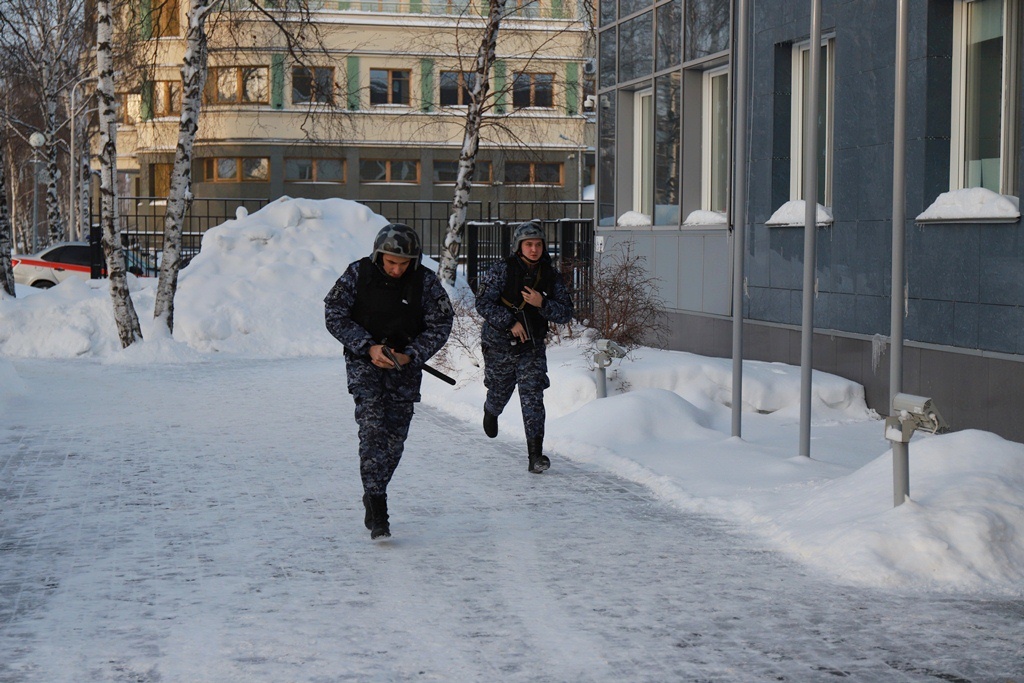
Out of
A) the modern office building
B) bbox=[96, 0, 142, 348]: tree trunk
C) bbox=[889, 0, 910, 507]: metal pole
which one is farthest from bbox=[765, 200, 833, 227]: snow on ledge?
bbox=[96, 0, 142, 348]: tree trunk

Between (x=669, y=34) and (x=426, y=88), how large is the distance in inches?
1459

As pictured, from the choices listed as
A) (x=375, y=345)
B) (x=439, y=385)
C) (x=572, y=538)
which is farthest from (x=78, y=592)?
(x=439, y=385)

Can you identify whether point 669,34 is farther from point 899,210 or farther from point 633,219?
point 899,210

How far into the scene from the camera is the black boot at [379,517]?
761 centimetres

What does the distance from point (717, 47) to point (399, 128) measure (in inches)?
1521

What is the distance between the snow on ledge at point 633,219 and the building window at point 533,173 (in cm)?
3143

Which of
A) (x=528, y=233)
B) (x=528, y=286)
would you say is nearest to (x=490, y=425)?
(x=528, y=286)

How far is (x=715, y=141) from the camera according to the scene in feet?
57.6

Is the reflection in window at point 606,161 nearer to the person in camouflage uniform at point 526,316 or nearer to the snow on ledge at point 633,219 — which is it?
the snow on ledge at point 633,219

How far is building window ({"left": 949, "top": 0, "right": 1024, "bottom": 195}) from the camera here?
11641mm

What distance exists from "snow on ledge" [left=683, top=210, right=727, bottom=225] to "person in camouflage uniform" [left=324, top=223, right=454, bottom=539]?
9299mm

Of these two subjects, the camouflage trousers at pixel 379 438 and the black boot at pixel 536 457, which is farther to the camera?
the black boot at pixel 536 457

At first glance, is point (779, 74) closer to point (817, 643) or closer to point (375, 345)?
point (375, 345)

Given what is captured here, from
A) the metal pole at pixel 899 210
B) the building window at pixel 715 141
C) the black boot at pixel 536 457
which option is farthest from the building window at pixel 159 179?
the metal pole at pixel 899 210
